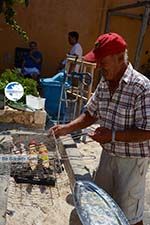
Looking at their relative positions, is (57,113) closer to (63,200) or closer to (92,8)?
(63,200)

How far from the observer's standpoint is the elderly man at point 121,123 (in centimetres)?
277

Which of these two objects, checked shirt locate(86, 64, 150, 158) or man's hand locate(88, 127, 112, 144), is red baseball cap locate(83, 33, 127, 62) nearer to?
checked shirt locate(86, 64, 150, 158)

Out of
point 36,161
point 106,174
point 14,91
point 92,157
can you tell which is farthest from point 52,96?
point 106,174

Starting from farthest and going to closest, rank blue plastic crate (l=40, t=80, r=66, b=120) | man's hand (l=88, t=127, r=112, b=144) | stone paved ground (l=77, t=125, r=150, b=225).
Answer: blue plastic crate (l=40, t=80, r=66, b=120), stone paved ground (l=77, t=125, r=150, b=225), man's hand (l=88, t=127, r=112, b=144)

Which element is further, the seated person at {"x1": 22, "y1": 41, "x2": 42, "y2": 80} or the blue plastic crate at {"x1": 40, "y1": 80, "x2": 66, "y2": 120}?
the seated person at {"x1": 22, "y1": 41, "x2": 42, "y2": 80}

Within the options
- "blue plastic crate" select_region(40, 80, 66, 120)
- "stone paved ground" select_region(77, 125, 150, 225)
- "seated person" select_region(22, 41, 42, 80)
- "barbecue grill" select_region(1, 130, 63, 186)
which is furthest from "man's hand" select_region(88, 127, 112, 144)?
"seated person" select_region(22, 41, 42, 80)

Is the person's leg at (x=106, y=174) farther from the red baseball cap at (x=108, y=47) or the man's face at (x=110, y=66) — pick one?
the red baseball cap at (x=108, y=47)

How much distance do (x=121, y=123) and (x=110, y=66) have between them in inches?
17.8

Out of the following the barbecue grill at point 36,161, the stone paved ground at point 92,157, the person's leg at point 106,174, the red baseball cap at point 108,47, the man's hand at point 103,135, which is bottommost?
the stone paved ground at point 92,157

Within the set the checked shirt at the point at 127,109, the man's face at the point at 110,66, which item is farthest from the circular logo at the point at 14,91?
the man's face at the point at 110,66

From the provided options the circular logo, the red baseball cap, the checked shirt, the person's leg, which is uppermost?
the red baseball cap

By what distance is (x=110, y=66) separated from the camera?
279 cm

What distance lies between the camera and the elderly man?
2771 mm

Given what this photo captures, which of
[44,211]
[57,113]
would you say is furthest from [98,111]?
[57,113]
